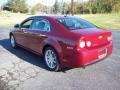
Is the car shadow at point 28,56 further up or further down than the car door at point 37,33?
further down

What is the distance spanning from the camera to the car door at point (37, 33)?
654 centimetres

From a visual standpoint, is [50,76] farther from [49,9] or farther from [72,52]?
[49,9]

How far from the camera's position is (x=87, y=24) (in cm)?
669

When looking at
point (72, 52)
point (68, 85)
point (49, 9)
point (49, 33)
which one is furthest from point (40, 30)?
point (49, 9)

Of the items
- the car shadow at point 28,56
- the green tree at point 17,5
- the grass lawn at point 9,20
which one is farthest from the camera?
the green tree at point 17,5

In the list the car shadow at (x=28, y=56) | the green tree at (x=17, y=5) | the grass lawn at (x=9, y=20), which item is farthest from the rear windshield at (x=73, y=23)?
the green tree at (x=17, y=5)

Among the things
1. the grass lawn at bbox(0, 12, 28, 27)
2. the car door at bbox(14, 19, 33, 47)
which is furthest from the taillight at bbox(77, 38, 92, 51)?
the grass lawn at bbox(0, 12, 28, 27)

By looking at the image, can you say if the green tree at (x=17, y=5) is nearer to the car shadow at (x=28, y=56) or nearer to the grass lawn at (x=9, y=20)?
the grass lawn at (x=9, y=20)

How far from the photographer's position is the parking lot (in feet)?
16.9

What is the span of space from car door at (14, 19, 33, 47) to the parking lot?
2.64 ft

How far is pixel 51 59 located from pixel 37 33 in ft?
3.35

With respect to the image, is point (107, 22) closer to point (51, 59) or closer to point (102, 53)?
point (51, 59)

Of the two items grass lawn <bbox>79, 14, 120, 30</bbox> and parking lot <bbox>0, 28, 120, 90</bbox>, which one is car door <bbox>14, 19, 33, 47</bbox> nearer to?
parking lot <bbox>0, 28, 120, 90</bbox>

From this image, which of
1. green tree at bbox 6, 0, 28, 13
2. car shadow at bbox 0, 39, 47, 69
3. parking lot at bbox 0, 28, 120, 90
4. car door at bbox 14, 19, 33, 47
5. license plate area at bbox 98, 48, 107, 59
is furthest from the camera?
green tree at bbox 6, 0, 28, 13
